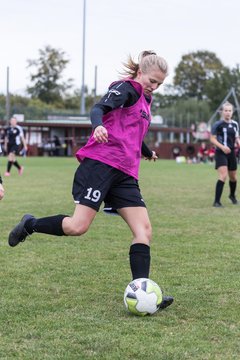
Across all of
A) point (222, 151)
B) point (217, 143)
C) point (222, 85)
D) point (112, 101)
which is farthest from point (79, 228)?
point (222, 85)

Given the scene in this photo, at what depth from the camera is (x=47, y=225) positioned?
473 centimetres

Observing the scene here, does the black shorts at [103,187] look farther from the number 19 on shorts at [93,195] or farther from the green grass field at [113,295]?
the green grass field at [113,295]

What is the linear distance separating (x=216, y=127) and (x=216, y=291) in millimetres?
6965

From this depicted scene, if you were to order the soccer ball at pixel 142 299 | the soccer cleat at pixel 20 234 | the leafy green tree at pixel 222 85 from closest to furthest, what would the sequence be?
1. the soccer ball at pixel 142 299
2. the soccer cleat at pixel 20 234
3. the leafy green tree at pixel 222 85

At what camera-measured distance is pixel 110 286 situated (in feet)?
16.6

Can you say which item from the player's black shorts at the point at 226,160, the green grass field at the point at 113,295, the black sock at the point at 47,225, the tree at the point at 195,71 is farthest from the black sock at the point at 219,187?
the tree at the point at 195,71

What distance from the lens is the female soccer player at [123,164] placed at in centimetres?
448

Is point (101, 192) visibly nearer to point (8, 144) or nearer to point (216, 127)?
point (216, 127)

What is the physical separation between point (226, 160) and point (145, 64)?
7.11m

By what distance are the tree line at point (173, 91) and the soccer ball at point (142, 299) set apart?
169 ft

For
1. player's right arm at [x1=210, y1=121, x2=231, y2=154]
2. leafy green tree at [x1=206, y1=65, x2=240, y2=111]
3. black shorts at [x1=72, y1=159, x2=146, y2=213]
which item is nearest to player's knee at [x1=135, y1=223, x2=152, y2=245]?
black shorts at [x1=72, y1=159, x2=146, y2=213]

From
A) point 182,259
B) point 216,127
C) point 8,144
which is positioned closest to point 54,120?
point 8,144

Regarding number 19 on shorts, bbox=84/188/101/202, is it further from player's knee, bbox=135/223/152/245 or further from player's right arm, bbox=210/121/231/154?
player's right arm, bbox=210/121/231/154

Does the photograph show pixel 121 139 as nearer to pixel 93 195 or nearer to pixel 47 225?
pixel 93 195
